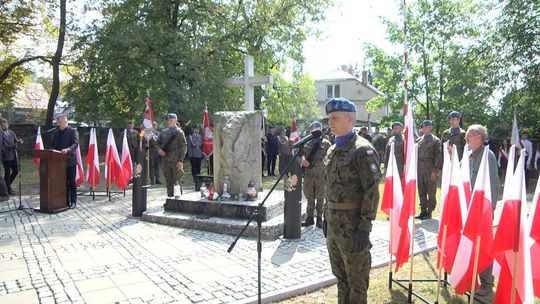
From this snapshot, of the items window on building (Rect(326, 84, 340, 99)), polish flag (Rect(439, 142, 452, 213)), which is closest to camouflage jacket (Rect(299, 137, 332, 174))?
polish flag (Rect(439, 142, 452, 213))

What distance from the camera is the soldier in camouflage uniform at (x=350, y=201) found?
137 inches

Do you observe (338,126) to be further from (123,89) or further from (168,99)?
(123,89)

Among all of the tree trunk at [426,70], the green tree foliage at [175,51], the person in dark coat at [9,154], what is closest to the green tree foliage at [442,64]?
the tree trunk at [426,70]

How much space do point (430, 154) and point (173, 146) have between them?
216 inches

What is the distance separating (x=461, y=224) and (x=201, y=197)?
5409 millimetres

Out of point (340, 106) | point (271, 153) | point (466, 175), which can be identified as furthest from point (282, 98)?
point (340, 106)

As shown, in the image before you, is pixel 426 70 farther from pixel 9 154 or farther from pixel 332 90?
pixel 332 90

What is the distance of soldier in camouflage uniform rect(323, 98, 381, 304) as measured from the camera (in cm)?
347

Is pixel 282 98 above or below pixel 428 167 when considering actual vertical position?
above

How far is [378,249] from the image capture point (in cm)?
625

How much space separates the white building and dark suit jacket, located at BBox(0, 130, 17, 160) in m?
39.9

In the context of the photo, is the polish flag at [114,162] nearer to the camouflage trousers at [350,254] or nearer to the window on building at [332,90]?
the camouflage trousers at [350,254]

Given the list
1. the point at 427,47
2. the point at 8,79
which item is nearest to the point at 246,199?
the point at 427,47

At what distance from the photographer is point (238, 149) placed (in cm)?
803
